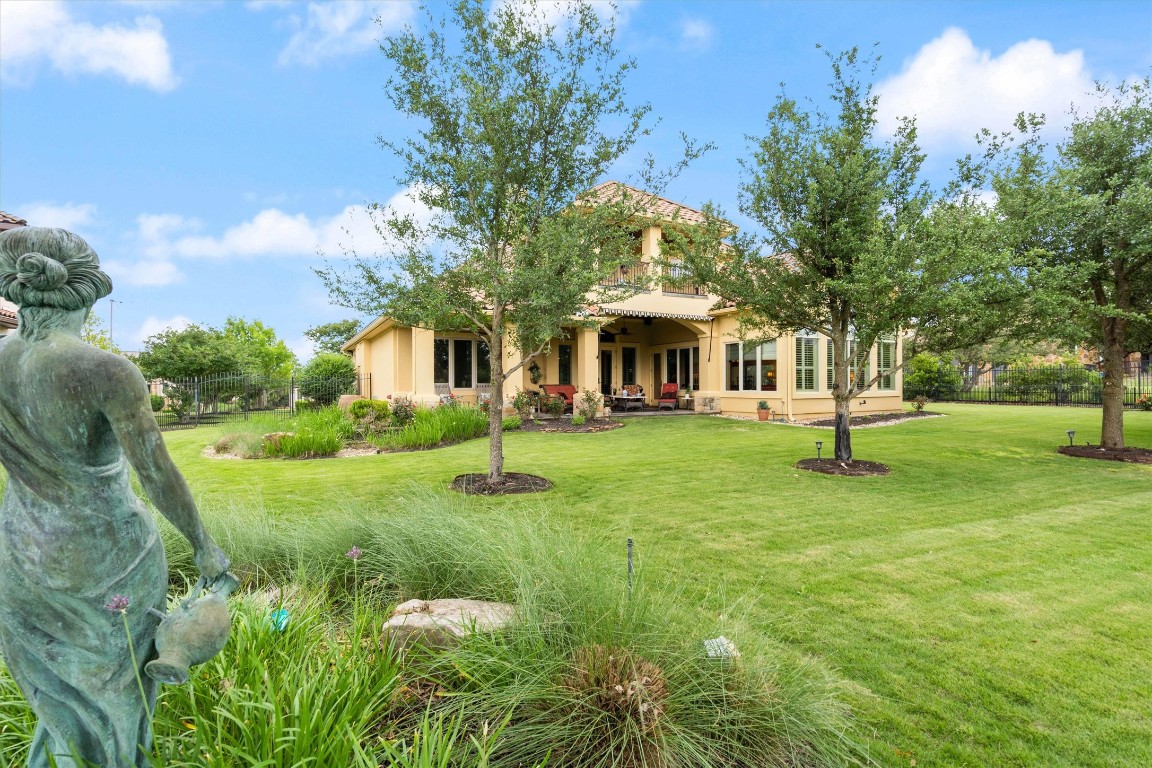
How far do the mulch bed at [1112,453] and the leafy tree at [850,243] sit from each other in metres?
4.87

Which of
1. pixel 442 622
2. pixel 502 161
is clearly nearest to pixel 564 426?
pixel 502 161

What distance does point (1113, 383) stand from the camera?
1180 centimetres

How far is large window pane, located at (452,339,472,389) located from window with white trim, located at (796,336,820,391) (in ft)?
37.1

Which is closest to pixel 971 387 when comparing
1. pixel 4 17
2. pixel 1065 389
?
pixel 1065 389

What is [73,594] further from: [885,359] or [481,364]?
[885,359]

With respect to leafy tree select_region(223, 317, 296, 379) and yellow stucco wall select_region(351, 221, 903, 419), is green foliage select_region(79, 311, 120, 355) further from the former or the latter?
yellow stucco wall select_region(351, 221, 903, 419)

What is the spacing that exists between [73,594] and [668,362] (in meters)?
22.8

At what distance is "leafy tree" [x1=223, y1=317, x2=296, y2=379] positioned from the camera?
3900 cm

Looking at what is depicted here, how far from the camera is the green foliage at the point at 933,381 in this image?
2981 centimetres

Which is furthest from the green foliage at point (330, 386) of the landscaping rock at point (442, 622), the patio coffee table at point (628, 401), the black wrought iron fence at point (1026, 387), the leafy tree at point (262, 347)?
the black wrought iron fence at point (1026, 387)

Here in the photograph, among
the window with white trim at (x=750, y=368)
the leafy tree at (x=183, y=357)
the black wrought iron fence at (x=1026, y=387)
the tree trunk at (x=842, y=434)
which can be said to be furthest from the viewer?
the black wrought iron fence at (x=1026, y=387)

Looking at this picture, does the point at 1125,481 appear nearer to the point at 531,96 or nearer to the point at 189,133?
the point at 531,96

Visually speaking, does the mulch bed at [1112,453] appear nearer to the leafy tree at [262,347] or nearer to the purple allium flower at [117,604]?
the purple allium flower at [117,604]

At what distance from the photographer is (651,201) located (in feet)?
25.8
